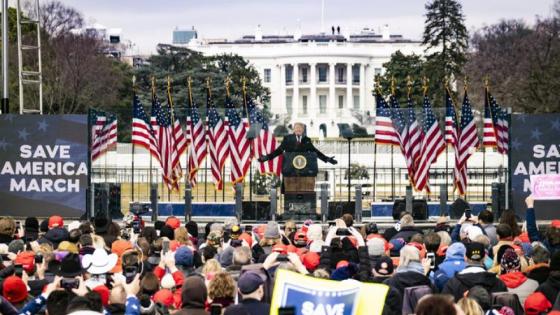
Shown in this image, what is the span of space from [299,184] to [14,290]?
2020 centimetres

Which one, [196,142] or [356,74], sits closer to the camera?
[196,142]

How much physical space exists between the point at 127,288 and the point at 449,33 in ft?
308

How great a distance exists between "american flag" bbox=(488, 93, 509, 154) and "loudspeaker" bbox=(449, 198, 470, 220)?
174cm

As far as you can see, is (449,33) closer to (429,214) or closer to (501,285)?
(429,214)

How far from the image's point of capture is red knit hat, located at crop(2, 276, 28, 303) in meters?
13.2

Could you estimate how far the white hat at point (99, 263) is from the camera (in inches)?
552

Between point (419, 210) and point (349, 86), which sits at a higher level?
point (349, 86)

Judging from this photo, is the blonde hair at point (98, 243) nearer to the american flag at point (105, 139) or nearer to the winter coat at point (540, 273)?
the winter coat at point (540, 273)

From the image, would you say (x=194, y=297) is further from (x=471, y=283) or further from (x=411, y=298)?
(x=471, y=283)

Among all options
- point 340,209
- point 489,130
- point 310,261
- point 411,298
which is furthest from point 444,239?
point 489,130

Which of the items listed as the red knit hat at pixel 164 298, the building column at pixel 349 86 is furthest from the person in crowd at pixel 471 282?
the building column at pixel 349 86

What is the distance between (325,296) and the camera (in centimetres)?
971

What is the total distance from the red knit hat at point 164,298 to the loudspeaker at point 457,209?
18428 mm

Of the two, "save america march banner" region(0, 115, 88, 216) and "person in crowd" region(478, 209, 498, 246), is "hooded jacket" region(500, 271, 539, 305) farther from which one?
"save america march banner" region(0, 115, 88, 216)
